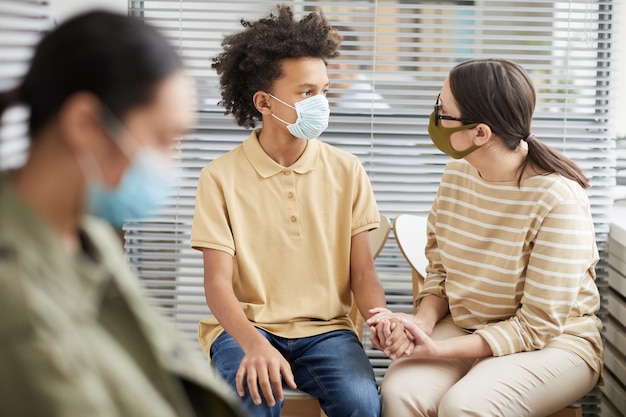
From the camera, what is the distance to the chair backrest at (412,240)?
251 centimetres

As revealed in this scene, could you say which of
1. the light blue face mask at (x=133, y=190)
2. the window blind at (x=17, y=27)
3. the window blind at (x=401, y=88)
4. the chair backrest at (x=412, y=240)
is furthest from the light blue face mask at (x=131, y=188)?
the window blind at (x=401, y=88)

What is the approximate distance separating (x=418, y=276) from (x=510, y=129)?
60 cm

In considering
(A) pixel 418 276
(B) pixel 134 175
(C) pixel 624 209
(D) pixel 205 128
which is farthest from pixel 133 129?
(C) pixel 624 209

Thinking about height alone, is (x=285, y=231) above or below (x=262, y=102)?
below

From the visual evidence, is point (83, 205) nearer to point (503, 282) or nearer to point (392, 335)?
point (392, 335)

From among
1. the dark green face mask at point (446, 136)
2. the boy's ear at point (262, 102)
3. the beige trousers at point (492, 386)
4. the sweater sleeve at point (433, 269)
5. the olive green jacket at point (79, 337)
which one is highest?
the boy's ear at point (262, 102)

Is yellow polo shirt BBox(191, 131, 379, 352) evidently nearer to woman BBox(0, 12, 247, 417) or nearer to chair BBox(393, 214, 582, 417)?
chair BBox(393, 214, 582, 417)

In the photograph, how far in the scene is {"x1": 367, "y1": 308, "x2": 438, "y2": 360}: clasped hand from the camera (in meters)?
2.08

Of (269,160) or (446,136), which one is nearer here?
(446,136)

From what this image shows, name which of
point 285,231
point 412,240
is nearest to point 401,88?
point 412,240

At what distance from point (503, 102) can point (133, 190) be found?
1.24m

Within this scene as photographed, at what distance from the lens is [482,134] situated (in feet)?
7.01

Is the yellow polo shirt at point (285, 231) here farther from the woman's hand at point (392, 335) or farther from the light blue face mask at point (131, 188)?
the light blue face mask at point (131, 188)

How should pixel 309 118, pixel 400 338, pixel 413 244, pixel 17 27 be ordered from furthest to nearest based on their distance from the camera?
pixel 413 244
pixel 17 27
pixel 309 118
pixel 400 338
